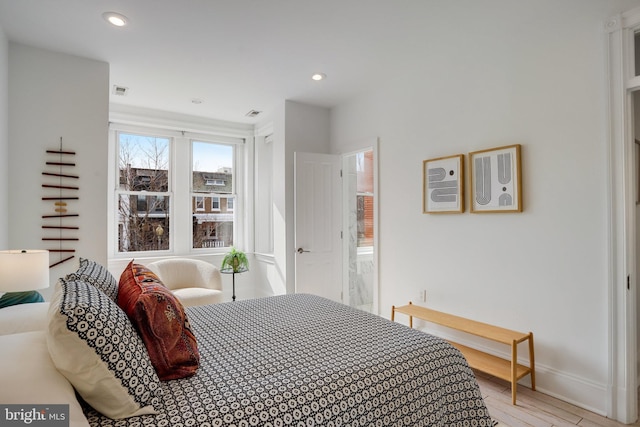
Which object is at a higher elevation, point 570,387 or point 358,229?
point 358,229

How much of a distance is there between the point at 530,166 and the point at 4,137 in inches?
160

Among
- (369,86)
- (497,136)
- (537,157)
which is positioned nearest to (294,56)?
(369,86)

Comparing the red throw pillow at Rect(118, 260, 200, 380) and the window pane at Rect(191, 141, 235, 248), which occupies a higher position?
the window pane at Rect(191, 141, 235, 248)

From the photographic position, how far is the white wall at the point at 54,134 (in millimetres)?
2830

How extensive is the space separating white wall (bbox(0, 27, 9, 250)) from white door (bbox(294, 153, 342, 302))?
2.56 m

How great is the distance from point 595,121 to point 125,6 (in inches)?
126

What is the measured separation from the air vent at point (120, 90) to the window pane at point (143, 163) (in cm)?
75

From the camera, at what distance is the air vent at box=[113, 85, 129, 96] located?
370 cm

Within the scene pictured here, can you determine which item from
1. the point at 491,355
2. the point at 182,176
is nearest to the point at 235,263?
the point at 182,176

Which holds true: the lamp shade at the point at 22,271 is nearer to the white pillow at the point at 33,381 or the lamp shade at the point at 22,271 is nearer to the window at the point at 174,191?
the white pillow at the point at 33,381

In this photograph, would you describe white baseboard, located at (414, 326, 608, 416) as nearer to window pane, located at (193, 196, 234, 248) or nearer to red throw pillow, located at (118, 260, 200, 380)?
red throw pillow, located at (118, 260, 200, 380)

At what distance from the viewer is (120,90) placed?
3.78 m

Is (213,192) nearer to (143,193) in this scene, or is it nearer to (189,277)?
(143,193)

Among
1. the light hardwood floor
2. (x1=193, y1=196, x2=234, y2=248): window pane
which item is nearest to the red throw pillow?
the light hardwood floor
